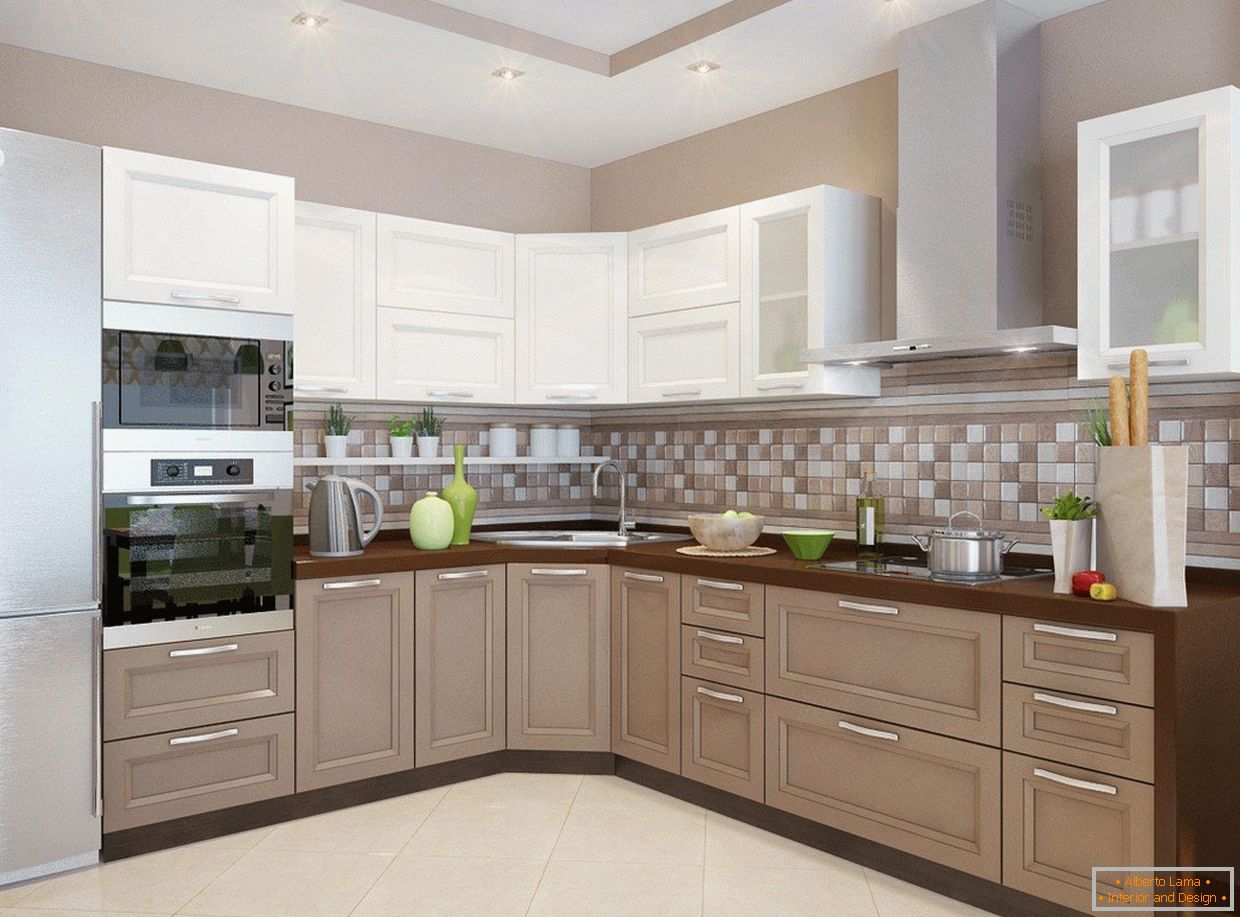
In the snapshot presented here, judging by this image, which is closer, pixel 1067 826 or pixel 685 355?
pixel 1067 826

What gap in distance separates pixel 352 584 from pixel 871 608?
5.73 ft

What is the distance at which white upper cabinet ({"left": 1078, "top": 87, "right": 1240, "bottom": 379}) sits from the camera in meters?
2.58

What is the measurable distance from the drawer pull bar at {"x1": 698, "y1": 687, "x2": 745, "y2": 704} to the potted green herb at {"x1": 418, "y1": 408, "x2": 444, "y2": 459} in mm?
1546

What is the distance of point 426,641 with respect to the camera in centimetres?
378

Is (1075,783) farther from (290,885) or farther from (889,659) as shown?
(290,885)

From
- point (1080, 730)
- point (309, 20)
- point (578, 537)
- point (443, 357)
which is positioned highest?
point (309, 20)

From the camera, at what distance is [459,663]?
3.87 metres

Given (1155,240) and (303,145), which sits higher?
(303,145)

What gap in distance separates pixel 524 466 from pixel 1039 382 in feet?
7.80

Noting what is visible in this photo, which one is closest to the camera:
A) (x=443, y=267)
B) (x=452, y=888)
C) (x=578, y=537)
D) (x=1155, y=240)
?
(x=1155, y=240)

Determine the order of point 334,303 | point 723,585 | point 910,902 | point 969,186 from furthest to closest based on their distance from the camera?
point 334,303, point 723,585, point 969,186, point 910,902

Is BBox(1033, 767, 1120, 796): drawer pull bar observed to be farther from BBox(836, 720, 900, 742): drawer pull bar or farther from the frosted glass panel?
the frosted glass panel

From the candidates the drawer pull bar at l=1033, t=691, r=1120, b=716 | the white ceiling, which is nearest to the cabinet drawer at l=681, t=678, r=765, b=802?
the drawer pull bar at l=1033, t=691, r=1120, b=716

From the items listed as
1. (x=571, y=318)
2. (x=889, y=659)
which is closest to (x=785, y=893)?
(x=889, y=659)
